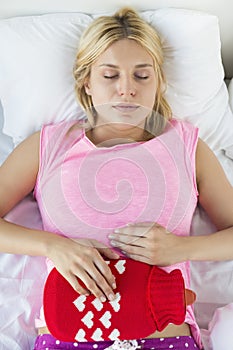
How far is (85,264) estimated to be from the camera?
108 centimetres

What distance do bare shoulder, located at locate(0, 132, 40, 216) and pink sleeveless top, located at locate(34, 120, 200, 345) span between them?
1 cm

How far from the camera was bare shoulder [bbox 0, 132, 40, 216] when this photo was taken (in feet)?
4.00

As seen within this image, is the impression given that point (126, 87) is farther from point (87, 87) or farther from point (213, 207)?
point (213, 207)

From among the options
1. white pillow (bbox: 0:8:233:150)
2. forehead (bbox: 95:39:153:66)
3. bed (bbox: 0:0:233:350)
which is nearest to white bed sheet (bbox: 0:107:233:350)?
bed (bbox: 0:0:233:350)

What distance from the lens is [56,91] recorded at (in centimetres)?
137

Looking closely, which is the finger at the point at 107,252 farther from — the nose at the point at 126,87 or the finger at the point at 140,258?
the nose at the point at 126,87

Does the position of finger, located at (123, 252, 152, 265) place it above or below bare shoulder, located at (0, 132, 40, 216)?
below

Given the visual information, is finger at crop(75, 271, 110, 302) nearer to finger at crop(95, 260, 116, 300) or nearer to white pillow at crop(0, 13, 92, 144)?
finger at crop(95, 260, 116, 300)

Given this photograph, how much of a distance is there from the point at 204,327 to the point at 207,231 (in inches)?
7.6

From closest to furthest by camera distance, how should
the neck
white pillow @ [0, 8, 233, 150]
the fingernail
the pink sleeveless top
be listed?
the fingernail < the pink sleeveless top < the neck < white pillow @ [0, 8, 233, 150]

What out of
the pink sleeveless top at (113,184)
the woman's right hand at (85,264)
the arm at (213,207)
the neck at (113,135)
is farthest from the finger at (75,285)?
the neck at (113,135)

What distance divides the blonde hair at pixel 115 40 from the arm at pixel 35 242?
16cm

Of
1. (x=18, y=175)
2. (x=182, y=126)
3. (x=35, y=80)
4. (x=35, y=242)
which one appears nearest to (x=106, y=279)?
(x=35, y=242)

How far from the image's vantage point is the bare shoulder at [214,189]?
1.23 m
